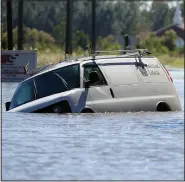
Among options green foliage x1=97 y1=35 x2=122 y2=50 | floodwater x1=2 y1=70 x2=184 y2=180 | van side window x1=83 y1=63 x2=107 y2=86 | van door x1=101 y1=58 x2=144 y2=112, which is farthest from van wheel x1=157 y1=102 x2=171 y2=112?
green foliage x1=97 y1=35 x2=122 y2=50

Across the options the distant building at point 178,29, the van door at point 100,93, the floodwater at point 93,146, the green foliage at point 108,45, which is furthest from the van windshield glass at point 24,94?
the distant building at point 178,29

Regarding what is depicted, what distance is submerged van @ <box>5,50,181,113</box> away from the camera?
2469 centimetres

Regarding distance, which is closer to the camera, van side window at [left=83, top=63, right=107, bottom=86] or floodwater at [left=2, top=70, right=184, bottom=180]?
floodwater at [left=2, top=70, right=184, bottom=180]

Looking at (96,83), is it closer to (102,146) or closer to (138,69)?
(138,69)

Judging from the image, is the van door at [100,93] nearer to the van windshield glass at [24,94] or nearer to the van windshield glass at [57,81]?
the van windshield glass at [57,81]

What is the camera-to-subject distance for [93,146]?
17594 mm

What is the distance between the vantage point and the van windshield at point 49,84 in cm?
2495

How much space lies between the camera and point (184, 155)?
53.4ft

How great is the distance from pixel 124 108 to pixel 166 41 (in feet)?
394

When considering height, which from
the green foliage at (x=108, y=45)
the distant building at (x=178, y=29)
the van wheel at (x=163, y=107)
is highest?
the van wheel at (x=163, y=107)

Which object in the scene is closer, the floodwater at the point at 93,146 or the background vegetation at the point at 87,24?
the floodwater at the point at 93,146

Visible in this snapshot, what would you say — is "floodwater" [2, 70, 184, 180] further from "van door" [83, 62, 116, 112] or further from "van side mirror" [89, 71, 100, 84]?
"van side mirror" [89, 71, 100, 84]


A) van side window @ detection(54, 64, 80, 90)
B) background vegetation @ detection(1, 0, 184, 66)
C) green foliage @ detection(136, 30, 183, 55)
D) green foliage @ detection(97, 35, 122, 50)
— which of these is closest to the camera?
van side window @ detection(54, 64, 80, 90)

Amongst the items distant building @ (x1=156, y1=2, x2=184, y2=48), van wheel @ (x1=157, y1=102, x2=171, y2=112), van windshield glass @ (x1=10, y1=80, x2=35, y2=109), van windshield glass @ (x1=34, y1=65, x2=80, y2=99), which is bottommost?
distant building @ (x1=156, y1=2, x2=184, y2=48)
